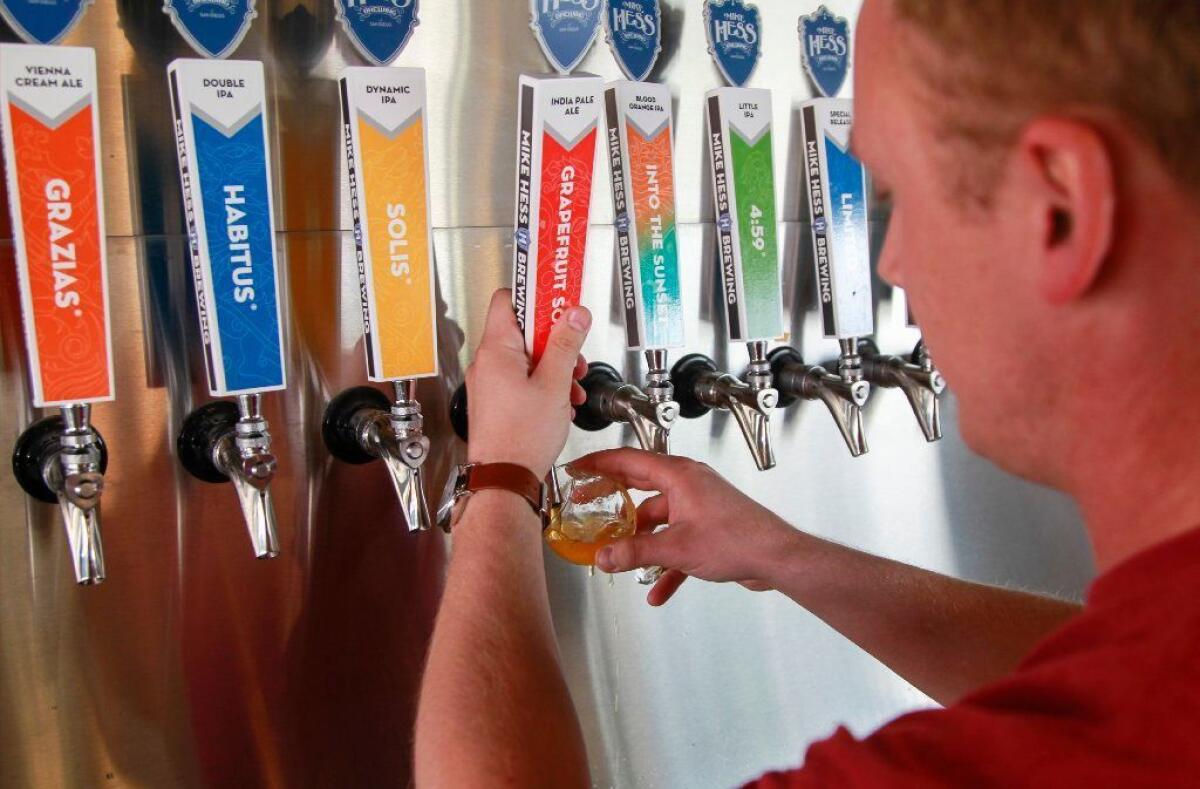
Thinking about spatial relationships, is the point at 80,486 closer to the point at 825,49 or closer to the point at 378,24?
the point at 378,24

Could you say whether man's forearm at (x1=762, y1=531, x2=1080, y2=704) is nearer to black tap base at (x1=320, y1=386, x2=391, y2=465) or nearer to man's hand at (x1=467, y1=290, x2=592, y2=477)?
man's hand at (x1=467, y1=290, x2=592, y2=477)

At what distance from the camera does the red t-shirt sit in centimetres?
52

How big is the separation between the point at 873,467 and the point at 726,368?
0.27 meters

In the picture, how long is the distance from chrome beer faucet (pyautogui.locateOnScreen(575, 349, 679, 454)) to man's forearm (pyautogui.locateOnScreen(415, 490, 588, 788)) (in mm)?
245

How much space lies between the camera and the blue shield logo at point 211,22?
0.91m

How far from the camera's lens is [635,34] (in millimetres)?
1150

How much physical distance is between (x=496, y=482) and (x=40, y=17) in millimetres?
477

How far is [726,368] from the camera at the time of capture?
1.27m

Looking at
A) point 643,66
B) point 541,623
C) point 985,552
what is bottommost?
point 985,552

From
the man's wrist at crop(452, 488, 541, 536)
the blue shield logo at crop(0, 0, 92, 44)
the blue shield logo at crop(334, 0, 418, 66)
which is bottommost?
the man's wrist at crop(452, 488, 541, 536)

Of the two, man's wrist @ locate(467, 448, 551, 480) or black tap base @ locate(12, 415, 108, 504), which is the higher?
black tap base @ locate(12, 415, 108, 504)

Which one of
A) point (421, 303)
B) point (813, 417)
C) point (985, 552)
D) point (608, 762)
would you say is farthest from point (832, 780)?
point (985, 552)

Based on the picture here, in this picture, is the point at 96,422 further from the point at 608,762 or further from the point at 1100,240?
the point at 1100,240

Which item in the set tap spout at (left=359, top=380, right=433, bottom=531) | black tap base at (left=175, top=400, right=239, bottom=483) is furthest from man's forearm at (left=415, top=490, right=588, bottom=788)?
black tap base at (left=175, top=400, right=239, bottom=483)
